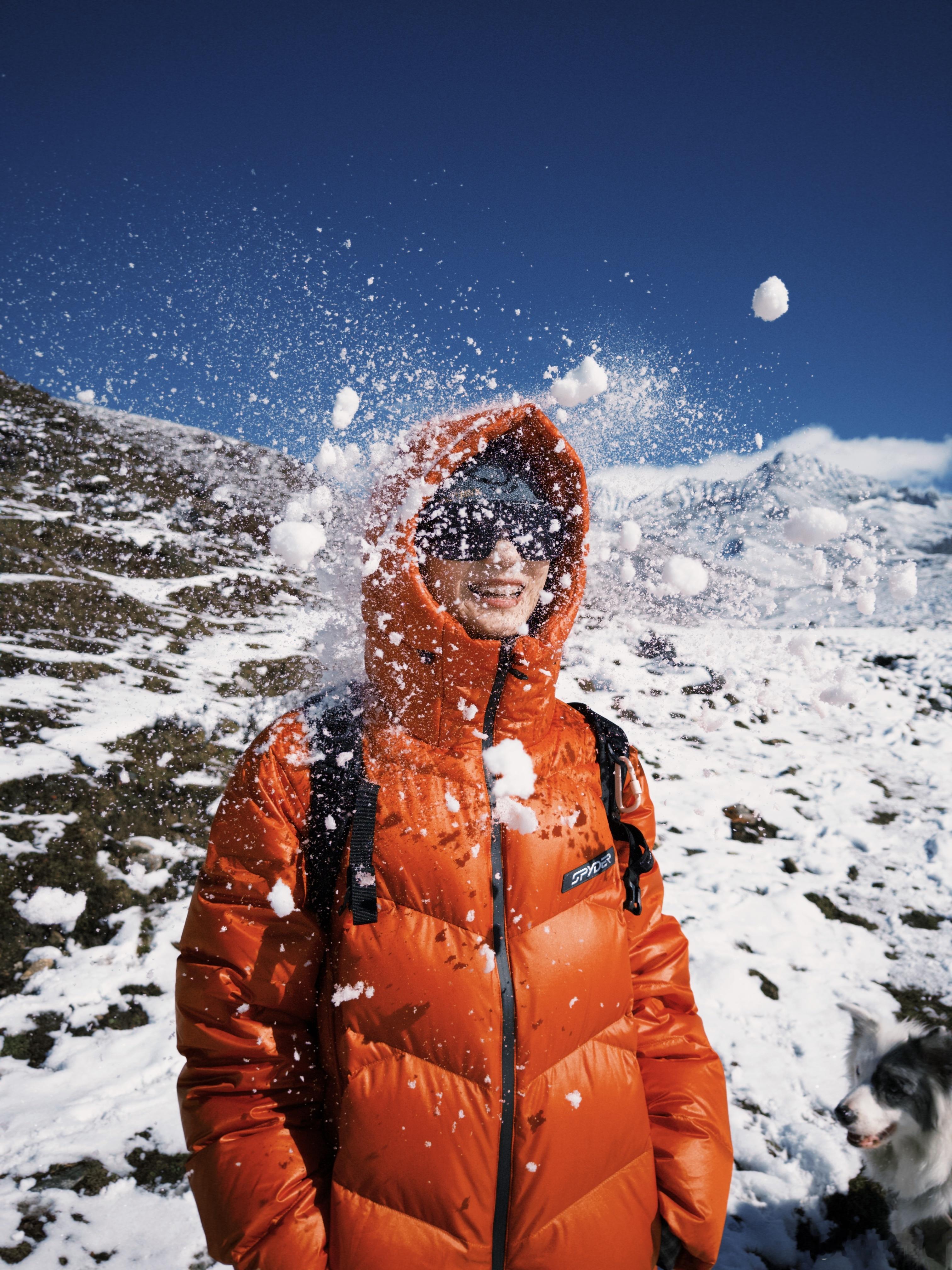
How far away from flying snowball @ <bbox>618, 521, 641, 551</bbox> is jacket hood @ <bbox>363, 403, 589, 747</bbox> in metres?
1.35

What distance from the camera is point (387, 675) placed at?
5.08 ft

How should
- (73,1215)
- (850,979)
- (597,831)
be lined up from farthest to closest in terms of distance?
(850,979) → (73,1215) → (597,831)

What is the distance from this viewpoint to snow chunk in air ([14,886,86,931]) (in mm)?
3908

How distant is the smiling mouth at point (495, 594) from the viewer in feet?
5.26

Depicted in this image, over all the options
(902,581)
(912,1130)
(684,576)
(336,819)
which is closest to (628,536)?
(684,576)

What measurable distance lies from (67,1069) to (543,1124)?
127 inches

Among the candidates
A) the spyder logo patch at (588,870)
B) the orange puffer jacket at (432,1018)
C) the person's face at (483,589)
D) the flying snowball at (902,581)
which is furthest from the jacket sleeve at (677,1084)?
the flying snowball at (902,581)

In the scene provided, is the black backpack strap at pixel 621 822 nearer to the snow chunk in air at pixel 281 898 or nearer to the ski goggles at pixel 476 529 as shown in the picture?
the ski goggles at pixel 476 529

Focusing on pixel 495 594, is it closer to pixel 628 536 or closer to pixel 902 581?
pixel 628 536

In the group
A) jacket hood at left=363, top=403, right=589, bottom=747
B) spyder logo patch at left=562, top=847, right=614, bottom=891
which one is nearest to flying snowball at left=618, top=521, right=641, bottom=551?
jacket hood at left=363, top=403, right=589, bottom=747

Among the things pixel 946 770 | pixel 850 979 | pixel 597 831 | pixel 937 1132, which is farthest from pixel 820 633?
pixel 597 831

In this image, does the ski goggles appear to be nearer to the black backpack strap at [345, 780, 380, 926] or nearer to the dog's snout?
the black backpack strap at [345, 780, 380, 926]

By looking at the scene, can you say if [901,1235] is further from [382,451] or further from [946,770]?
[946,770]

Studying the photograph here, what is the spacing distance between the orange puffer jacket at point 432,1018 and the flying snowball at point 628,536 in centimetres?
152
